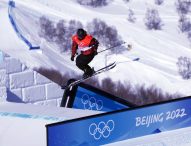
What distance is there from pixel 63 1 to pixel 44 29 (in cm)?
158

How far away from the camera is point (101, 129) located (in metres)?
2.94

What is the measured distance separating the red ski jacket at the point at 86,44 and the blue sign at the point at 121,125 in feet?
15.7

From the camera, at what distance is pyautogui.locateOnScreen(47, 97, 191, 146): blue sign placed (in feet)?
9.13

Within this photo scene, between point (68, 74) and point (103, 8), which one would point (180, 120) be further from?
point (103, 8)

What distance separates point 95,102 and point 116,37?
13.3 m

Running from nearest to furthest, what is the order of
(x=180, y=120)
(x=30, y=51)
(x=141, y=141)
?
(x=141, y=141)
(x=180, y=120)
(x=30, y=51)

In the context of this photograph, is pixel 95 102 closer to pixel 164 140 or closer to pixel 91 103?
pixel 91 103

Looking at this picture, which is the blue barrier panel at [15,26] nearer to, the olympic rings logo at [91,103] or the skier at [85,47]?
the skier at [85,47]

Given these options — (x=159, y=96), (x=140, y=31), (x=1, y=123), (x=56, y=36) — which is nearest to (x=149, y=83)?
(x=159, y=96)

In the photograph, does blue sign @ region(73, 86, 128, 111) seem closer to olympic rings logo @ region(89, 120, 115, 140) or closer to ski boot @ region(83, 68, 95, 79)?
ski boot @ region(83, 68, 95, 79)

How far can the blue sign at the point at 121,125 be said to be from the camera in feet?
9.13

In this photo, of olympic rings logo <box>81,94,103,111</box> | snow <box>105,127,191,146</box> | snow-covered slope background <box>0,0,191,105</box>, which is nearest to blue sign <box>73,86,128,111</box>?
olympic rings logo <box>81,94,103,111</box>

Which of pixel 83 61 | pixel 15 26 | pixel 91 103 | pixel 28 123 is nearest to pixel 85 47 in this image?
pixel 83 61

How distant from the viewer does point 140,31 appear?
18.7 m
